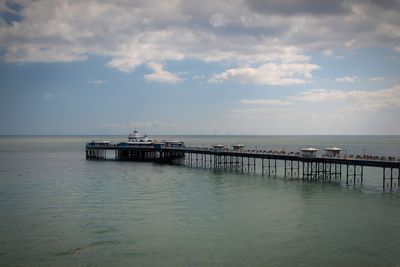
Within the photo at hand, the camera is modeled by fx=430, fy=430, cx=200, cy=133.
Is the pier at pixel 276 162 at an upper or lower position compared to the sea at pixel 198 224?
upper

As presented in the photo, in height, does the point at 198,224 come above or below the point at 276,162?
below

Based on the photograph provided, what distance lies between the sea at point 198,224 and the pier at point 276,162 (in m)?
4.15

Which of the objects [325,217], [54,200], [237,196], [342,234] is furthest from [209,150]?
[342,234]

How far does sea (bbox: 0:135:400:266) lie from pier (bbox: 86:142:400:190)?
415 cm

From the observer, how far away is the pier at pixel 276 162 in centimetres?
6531

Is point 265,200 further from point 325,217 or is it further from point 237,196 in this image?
point 325,217

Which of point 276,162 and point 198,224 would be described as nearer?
point 198,224

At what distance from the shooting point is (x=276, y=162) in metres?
108

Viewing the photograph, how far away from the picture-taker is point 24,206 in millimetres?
45594

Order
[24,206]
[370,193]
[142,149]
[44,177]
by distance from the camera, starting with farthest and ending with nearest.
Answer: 1. [142,149]
2. [44,177]
3. [370,193]
4. [24,206]

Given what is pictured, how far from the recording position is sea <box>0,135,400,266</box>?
2944cm

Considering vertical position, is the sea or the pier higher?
the pier

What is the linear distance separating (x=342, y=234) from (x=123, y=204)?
2303 cm

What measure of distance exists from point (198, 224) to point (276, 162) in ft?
238
